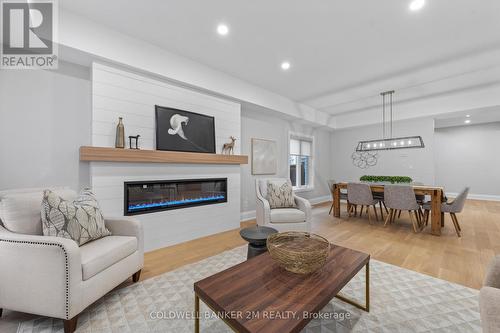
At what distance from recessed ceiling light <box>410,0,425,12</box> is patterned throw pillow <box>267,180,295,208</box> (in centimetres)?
271

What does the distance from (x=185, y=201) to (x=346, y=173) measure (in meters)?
5.64

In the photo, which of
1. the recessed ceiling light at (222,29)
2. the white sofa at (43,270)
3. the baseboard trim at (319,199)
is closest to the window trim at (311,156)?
the baseboard trim at (319,199)

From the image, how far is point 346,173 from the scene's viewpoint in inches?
276

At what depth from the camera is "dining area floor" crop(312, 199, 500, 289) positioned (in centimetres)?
235

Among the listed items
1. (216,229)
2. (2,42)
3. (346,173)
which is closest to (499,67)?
(346,173)

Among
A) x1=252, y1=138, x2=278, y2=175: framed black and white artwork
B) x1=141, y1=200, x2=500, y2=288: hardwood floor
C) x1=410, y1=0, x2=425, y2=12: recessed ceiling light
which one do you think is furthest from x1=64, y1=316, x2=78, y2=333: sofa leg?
x1=410, y1=0, x2=425, y2=12: recessed ceiling light

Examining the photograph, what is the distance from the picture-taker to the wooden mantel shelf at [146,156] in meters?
2.45

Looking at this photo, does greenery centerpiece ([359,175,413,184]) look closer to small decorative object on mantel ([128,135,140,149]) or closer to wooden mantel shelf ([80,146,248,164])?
wooden mantel shelf ([80,146,248,164])

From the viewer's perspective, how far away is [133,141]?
2846 millimetres

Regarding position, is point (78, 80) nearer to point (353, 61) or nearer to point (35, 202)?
point (35, 202)

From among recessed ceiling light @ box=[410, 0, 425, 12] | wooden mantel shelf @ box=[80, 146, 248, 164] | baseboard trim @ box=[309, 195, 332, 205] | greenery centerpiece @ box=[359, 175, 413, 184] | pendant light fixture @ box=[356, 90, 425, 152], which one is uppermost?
recessed ceiling light @ box=[410, 0, 425, 12]

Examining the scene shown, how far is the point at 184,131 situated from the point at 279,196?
1.89m

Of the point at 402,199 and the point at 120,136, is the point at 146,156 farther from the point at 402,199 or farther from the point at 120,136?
the point at 402,199

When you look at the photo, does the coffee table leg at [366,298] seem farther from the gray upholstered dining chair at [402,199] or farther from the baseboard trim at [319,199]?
the baseboard trim at [319,199]
